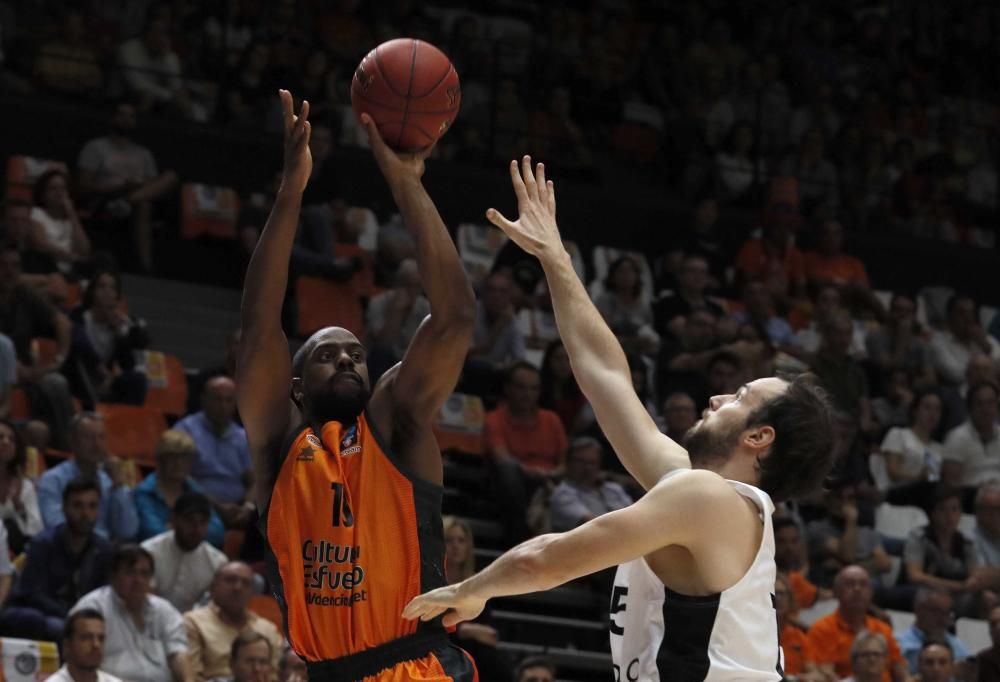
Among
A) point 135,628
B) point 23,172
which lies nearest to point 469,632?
point 135,628

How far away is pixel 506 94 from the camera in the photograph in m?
15.5

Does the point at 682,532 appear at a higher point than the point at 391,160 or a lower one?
lower

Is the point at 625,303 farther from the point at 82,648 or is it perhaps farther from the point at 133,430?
the point at 82,648

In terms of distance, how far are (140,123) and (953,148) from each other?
8.58m

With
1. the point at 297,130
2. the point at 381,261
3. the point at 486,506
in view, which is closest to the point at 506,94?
the point at 381,261

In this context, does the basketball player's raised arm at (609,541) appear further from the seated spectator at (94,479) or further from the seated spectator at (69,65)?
the seated spectator at (69,65)

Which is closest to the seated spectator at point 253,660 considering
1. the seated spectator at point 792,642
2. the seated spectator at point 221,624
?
the seated spectator at point 221,624

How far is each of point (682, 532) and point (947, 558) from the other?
8.93 meters

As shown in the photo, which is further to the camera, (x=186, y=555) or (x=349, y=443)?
(x=186, y=555)

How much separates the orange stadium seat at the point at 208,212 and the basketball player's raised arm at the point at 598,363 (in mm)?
8977

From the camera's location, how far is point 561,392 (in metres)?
12.3

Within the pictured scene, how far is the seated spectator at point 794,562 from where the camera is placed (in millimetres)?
11133

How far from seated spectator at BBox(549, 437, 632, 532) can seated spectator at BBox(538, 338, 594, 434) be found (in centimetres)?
100

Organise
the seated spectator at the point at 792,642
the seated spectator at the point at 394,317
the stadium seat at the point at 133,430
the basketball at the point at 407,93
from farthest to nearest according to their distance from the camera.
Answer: the seated spectator at the point at 394,317 → the stadium seat at the point at 133,430 → the seated spectator at the point at 792,642 → the basketball at the point at 407,93
